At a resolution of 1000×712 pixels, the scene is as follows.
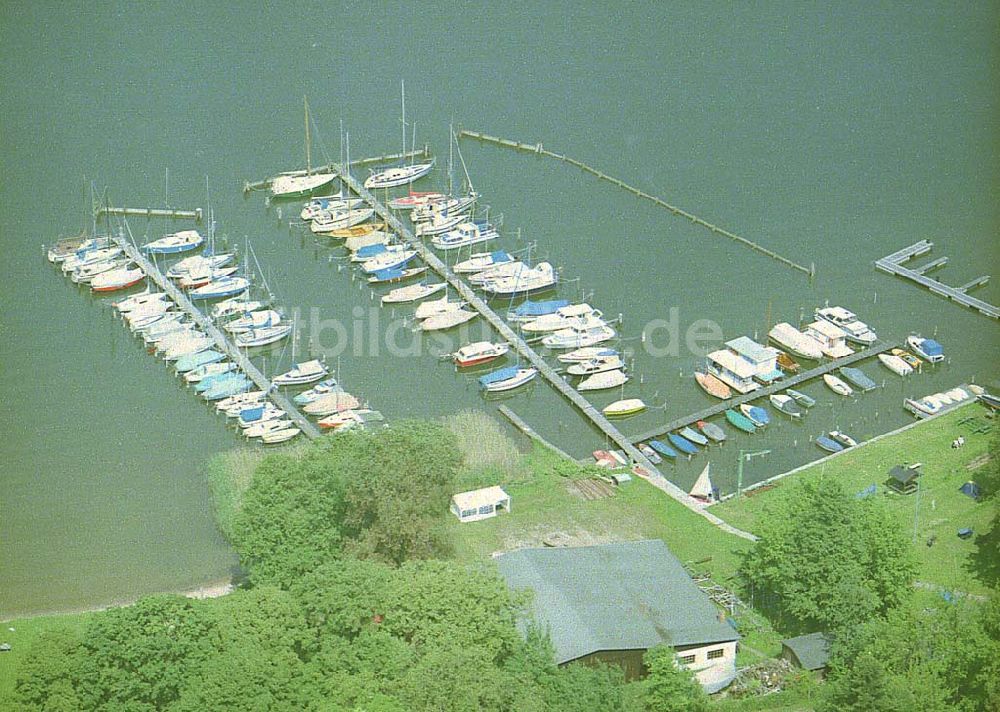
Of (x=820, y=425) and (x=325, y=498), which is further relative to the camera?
(x=820, y=425)

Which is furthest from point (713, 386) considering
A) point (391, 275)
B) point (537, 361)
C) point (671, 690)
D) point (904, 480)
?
point (671, 690)

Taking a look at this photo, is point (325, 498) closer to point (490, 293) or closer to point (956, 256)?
point (490, 293)

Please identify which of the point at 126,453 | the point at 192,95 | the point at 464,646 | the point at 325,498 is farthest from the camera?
the point at 192,95

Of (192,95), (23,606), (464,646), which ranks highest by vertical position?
(192,95)

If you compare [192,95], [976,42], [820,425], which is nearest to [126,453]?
[820,425]

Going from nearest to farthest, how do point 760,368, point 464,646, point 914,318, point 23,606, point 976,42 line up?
point 464,646 < point 23,606 < point 760,368 < point 914,318 < point 976,42

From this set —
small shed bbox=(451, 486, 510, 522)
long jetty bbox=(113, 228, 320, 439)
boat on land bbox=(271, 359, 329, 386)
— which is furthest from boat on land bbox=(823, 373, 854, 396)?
long jetty bbox=(113, 228, 320, 439)

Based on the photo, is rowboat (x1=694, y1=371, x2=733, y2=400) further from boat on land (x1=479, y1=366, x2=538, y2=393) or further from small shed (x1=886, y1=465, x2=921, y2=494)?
small shed (x1=886, y1=465, x2=921, y2=494)

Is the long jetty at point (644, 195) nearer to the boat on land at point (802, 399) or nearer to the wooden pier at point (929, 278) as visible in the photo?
the wooden pier at point (929, 278)
